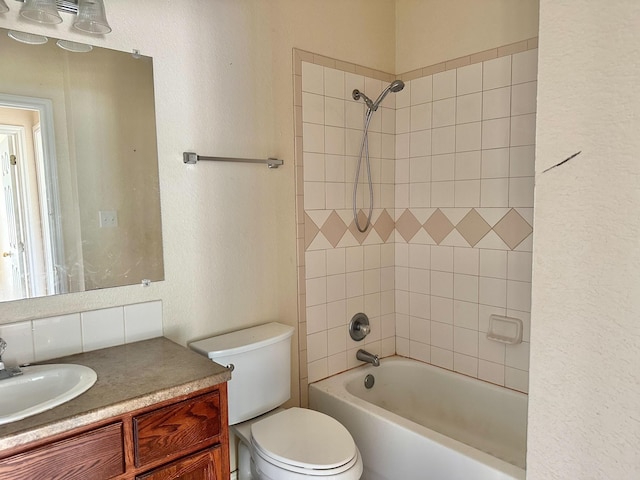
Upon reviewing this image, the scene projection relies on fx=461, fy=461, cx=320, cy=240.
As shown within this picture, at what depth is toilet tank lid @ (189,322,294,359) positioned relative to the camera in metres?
1.81

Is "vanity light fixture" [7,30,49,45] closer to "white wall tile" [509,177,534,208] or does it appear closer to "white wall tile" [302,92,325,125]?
"white wall tile" [302,92,325,125]

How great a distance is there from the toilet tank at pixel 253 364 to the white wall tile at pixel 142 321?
0.17 metres

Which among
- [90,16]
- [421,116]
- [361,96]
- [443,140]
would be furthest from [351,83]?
[90,16]

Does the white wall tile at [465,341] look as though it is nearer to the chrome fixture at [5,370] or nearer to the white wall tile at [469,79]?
the white wall tile at [469,79]

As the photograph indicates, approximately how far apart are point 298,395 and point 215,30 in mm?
1751

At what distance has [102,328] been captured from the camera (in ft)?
5.52

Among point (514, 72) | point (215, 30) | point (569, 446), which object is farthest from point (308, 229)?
point (569, 446)

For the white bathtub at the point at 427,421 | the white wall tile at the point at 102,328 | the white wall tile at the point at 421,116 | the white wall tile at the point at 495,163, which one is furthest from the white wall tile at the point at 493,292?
the white wall tile at the point at 102,328

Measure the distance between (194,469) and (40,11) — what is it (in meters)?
1.53

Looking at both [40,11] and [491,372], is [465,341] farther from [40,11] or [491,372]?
[40,11]

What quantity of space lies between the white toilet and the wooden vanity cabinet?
0.30m

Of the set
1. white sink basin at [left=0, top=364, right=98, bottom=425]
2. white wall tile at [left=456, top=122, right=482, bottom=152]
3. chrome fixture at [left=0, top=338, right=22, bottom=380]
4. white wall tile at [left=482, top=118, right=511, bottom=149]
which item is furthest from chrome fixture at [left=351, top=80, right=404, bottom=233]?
chrome fixture at [left=0, top=338, right=22, bottom=380]

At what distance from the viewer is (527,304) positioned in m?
2.21

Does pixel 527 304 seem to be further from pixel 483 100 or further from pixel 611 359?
pixel 611 359
